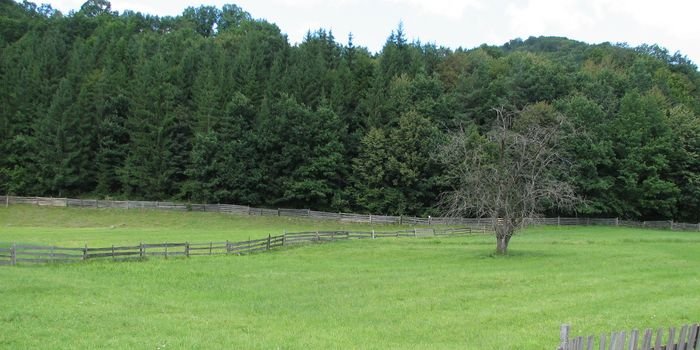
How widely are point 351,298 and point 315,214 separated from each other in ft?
147

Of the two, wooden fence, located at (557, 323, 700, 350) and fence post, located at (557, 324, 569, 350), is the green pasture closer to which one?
wooden fence, located at (557, 323, 700, 350)

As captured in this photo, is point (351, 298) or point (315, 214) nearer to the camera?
point (351, 298)

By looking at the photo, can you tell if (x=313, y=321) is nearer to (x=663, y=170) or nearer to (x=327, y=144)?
(x=327, y=144)

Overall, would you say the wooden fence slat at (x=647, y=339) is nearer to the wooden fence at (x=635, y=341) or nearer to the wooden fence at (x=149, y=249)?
the wooden fence at (x=635, y=341)

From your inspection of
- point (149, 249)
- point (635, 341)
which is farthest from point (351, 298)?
point (149, 249)

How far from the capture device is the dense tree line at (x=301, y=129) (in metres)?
72.8

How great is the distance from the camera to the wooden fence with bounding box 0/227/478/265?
32.4 meters

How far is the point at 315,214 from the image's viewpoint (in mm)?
69688

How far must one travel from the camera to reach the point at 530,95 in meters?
84.6

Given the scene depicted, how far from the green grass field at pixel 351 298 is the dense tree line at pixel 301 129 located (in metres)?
27.2

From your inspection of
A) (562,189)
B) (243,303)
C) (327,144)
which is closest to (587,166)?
(327,144)

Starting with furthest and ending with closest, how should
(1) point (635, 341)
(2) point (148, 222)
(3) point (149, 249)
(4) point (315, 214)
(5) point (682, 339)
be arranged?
(4) point (315, 214) < (2) point (148, 222) < (3) point (149, 249) < (5) point (682, 339) < (1) point (635, 341)

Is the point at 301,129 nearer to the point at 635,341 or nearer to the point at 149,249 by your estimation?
the point at 149,249

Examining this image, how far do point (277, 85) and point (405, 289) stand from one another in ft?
190
